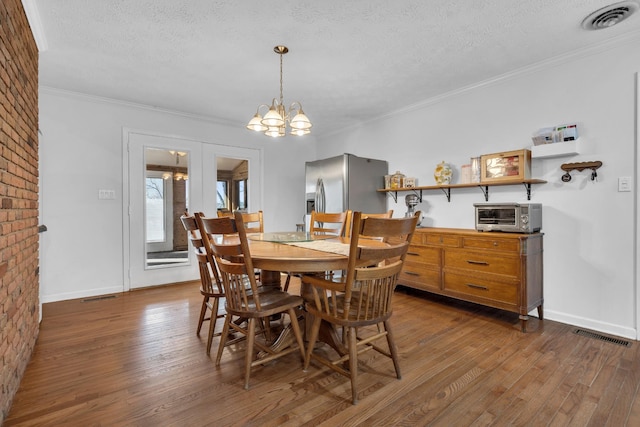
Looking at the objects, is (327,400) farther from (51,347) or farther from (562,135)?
(562,135)

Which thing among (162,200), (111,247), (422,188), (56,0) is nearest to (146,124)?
(162,200)

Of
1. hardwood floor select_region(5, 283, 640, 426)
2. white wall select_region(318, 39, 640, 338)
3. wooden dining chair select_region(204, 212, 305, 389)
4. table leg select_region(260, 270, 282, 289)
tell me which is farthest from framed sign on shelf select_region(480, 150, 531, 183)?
wooden dining chair select_region(204, 212, 305, 389)

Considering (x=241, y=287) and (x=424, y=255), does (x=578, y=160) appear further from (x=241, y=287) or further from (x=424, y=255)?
(x=241, y=287)

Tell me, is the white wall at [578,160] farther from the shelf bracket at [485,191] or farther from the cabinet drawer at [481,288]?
the cabinet drawer at [481,288]

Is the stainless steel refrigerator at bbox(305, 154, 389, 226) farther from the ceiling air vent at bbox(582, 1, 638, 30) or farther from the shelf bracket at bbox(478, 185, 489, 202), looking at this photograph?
the ceiling air vent at bbox(582, 1, 638, 30)

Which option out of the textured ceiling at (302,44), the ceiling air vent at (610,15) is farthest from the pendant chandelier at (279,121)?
the ceiling air vent at (610,15)

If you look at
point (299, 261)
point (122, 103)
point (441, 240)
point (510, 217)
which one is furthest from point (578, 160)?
point (122, 103)

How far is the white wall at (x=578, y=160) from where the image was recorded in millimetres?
2443

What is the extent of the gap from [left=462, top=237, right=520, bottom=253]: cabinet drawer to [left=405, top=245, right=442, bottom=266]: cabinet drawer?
0.29 m

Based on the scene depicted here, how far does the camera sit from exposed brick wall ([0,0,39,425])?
1.58 m

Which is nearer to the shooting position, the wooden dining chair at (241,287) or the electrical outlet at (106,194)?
the wooden dining chair at (241,287)

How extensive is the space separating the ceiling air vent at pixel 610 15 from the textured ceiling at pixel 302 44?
0.07 metres

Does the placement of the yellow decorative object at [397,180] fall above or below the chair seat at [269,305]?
above

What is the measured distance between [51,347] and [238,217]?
1.89m
